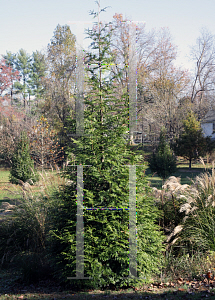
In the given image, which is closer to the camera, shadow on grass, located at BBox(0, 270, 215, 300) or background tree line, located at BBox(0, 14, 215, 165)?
shadow on grass, located at BBox(0, 270, 215, 300)

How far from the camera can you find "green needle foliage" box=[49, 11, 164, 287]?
3.75 meters

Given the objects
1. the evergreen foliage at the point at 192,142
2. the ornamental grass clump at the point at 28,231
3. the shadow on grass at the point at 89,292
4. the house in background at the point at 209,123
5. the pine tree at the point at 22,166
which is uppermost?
the house in background at the point at 209,123

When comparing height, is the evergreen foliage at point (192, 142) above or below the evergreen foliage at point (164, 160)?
above

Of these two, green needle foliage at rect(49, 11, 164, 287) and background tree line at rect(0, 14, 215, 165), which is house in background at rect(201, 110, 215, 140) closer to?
background tree line at rect(0, 14, 215, 165)

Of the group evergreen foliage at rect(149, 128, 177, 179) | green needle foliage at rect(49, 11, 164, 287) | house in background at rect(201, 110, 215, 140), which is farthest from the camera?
house in background at rect(201, 110, 215, 140)

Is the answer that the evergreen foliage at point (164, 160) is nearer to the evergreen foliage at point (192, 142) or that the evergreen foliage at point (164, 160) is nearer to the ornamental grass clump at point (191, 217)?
the evergreen foliage at point (192, 142)

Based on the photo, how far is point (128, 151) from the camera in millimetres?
4043

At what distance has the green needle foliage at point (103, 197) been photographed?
3754mm

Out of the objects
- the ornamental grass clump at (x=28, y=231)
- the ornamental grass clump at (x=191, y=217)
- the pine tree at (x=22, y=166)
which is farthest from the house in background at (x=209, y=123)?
the ornamental grass clump at (x=28, y=231)

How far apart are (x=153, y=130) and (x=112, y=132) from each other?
22.3 m

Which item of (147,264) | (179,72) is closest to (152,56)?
(179,72)

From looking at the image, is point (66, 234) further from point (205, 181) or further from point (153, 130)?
point (153, 130)

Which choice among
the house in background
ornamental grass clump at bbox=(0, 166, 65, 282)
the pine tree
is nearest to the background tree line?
the house in background

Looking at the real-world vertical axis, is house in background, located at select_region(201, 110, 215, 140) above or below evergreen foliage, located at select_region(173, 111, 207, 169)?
above
